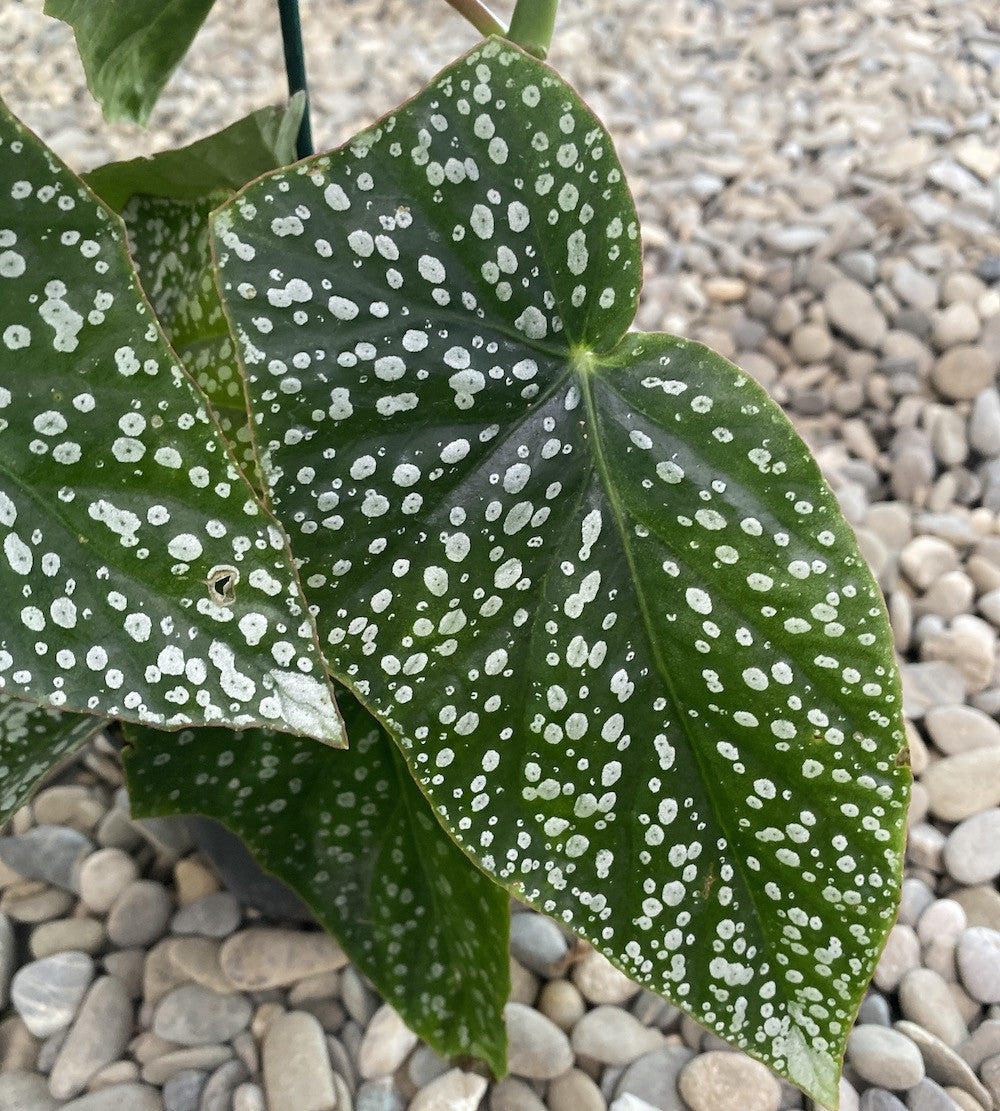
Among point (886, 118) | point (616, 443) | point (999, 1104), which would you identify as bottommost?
point (999, 1104)

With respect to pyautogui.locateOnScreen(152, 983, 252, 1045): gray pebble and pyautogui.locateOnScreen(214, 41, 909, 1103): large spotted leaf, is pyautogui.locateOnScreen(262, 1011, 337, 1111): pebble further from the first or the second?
pyautogui.locateOnScreen(214, 41, 909, 1103): large spotted leaf

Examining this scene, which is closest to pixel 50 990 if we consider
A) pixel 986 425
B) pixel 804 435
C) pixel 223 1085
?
pixel 223 1085

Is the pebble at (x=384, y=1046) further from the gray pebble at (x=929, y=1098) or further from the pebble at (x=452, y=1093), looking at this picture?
the gray pebble at (x=929, y=1098)

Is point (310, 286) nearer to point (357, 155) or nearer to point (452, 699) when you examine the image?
point (357, 155)

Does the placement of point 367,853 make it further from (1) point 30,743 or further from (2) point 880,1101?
(2) point 880,1101

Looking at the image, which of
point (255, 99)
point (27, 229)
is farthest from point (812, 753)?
point (255, 99)

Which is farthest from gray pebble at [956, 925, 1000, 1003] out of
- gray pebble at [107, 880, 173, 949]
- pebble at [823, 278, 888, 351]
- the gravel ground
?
pebble at [823, 278, 888, 351]

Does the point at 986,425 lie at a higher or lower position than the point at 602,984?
higher
